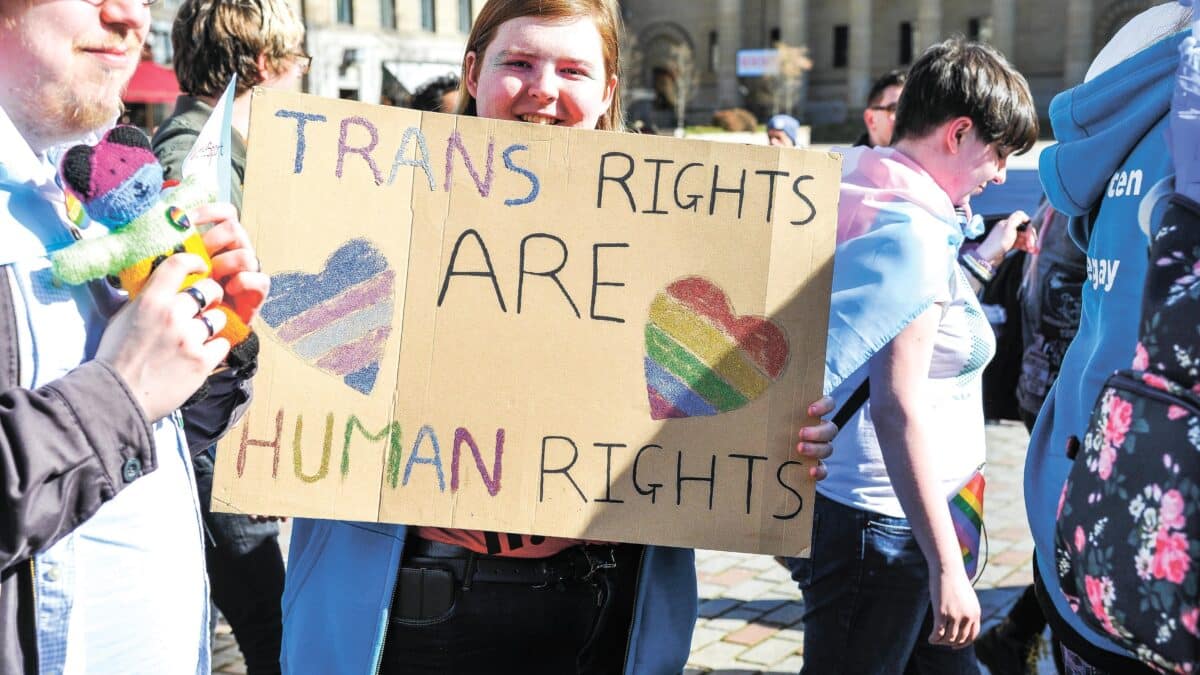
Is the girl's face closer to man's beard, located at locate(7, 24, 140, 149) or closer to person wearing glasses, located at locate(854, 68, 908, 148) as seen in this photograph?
man's beard, located at locate(7, 24, 140, 149)

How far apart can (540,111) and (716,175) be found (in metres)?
0.40

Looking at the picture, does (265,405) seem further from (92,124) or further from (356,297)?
(92,124)

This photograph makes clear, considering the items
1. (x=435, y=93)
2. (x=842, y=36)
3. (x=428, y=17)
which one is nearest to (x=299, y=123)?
(x=435, y=93)

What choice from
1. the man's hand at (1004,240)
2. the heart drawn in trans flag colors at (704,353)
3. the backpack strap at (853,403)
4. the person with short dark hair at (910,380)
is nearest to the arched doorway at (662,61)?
Result: the man's hand at (1004,240)

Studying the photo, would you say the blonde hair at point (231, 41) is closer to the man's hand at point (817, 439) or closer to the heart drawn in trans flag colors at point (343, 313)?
the heart drawn in trans flag colors at point (343, 313)

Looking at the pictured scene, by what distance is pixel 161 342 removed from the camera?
1.46m

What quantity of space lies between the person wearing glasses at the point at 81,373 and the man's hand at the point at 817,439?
3.07 feet

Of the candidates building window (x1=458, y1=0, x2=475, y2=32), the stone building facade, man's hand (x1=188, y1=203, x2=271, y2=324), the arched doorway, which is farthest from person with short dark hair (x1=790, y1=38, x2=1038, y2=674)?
the arched doorway

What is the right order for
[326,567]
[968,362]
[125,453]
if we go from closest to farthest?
1. [125,453]
2. [326,567]
3. [968,362]

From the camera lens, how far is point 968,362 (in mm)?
2826

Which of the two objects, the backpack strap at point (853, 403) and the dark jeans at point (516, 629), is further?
the backpack strap at point (853, 403)

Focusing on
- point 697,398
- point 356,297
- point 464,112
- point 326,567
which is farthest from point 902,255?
point 326,567

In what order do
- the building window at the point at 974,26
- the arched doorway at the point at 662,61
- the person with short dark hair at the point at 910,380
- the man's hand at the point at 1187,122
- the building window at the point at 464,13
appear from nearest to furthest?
1. the man's hand at the point at 1187,122
2. the person with short dark hair at the point at 910,380
3. the building window at the point at 464,13
4. the building window at the point at 974,26
5. the arched doorway at the point at 662,61

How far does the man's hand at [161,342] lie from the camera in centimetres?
145
